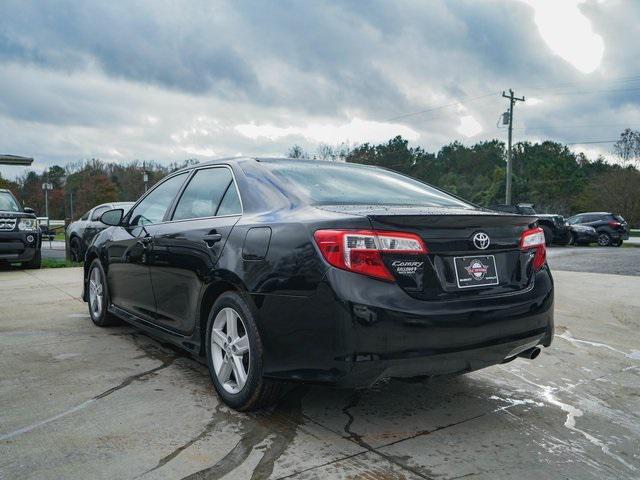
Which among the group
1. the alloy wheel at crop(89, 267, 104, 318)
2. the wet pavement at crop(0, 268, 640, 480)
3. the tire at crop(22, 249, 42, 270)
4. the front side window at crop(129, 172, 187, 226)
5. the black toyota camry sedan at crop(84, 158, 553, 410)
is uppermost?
the front side window at crop(129, 172, 187, 226)

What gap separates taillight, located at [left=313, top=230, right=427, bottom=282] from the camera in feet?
8.58

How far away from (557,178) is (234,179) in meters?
69.1

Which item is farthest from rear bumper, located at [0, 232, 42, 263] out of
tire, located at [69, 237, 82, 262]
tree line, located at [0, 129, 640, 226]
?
tree line, located at [0, 129, 640, 226]

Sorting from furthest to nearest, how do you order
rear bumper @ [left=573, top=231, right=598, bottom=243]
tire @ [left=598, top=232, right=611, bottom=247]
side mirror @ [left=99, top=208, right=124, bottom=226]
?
tire @ [left=598, top=232, right=611, bottom=247] → rear bumper @ [left=573, top=231, right=598, bottom=243] → side mirror @ [left=99, top=208, right=124, bottom=226]

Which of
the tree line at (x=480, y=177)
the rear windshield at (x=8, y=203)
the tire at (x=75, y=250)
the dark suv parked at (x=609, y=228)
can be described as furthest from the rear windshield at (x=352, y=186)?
the tree line at (x=480, y=177)

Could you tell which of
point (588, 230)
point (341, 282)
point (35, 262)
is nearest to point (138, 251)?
point (341, 282)

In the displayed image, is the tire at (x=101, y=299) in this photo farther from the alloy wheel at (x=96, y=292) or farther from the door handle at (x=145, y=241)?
the door handle at (x=145, y=241)

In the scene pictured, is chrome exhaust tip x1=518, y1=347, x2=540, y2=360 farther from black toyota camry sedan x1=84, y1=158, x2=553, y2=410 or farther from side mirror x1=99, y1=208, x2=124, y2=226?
side mirror x1=99, y1=208, x2=124, y2=226

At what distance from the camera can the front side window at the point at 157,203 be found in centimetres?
441

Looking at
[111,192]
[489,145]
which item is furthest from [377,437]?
[489,145]

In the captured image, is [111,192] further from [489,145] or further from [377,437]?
[377,437]

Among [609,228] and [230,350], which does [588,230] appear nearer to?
[609,228]

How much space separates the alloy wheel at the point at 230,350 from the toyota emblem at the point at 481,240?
1.30 metres

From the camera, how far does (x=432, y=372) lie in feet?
8.79
